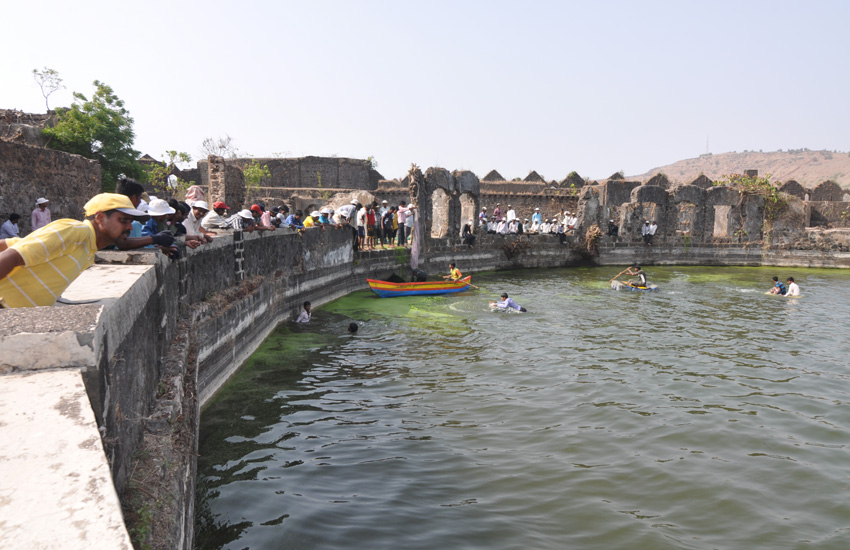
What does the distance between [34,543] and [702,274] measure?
29.0 m

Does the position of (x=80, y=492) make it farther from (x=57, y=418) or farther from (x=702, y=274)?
(x=702, y=274)

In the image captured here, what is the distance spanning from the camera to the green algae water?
5.39 m

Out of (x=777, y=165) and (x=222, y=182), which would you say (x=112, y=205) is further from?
(x=777, y=165)

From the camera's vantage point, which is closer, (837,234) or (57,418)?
(57,418)

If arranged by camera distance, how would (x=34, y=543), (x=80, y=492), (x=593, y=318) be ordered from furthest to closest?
1. (x=593, y=318)
2. (x=80, y=492)
3. (x=34, y=543)

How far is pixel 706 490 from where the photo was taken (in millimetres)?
6160

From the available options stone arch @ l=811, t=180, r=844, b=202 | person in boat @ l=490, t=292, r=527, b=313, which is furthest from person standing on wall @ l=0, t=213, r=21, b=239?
stone arch @ l=811, t=180, r=844, b=202

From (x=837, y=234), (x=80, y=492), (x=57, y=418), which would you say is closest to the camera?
(x=80, y=492)

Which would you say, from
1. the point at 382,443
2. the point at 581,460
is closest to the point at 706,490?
the point at 581,460

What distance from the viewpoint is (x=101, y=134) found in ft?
66.8

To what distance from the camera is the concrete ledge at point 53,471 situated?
1531 millimetres

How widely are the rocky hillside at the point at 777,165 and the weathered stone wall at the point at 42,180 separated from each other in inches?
2898

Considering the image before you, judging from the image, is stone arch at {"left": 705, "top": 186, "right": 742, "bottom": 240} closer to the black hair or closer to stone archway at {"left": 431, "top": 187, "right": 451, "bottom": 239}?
stone archway at {"left": 431, "top": 187, "right": 451, "bottom": 239}

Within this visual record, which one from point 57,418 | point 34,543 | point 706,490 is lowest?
point 706,490
